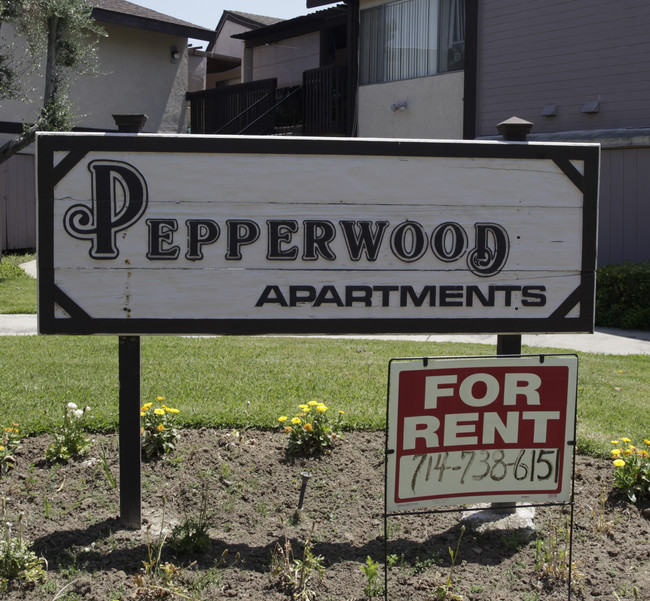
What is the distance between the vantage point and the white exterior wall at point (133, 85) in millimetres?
18047

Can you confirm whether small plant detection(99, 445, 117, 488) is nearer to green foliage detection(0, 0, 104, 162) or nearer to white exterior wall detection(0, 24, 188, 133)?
green foliage detection(0, 0, 104, 162)

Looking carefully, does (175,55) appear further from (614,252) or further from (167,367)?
→ (167,367)

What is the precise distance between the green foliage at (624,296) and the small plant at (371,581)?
855 centimetres

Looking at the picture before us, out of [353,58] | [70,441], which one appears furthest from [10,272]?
[70,441]

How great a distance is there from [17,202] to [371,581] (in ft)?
54.9

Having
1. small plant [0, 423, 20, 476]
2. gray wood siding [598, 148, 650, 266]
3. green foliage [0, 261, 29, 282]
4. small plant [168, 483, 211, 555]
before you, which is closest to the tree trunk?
green foliage [0, 261, 29, 282]

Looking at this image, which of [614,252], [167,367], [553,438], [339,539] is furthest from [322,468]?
[614,252]

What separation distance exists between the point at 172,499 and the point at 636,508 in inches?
90.1

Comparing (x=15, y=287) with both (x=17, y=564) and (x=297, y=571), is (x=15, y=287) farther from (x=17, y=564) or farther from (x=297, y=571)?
(x=297, y=571)

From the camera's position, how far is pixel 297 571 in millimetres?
2984

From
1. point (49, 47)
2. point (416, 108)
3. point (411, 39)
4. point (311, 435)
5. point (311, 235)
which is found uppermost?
point (411, 39)

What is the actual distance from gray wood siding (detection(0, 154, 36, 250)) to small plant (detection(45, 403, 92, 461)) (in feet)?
46.5

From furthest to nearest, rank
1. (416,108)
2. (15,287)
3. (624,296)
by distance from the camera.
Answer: (416,108) → (15,287) → (624,296)

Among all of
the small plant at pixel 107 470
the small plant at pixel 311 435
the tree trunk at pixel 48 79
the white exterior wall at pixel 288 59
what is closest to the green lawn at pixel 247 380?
the small plant at pixel 311 435
